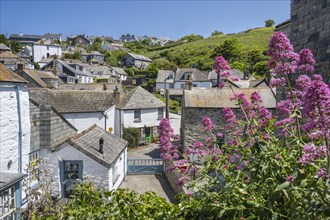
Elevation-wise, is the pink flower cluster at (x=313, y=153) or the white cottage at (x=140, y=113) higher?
the pink flower cluster at (x=313, y=153)

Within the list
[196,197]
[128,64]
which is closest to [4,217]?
[196,197]

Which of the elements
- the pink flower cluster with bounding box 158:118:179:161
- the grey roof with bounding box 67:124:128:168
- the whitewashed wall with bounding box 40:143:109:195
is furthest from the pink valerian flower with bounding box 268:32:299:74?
the whitewashed wall with bounding box 40:143:109:195

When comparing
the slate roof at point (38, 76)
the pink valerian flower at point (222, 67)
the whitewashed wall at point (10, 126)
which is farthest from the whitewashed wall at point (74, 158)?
the slate roof at point (38, 76)

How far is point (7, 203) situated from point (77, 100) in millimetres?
16381

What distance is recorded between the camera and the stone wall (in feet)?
19.9

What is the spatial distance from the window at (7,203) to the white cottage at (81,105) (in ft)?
47.9

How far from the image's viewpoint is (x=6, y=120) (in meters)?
10.5

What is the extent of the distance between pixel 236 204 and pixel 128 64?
93.0 meters

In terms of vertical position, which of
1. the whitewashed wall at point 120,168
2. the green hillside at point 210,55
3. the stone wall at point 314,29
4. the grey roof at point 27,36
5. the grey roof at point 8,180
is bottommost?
the whitewashed wall at point 120,168

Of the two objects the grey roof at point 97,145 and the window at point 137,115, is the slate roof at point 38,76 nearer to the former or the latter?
the window at point 137,115

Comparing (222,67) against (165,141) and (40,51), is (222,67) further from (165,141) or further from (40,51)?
(40,51)

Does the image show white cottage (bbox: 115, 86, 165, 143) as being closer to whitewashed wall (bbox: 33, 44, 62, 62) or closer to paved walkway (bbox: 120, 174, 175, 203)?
paved walkway (bbox: 120, 174, 175, 203)

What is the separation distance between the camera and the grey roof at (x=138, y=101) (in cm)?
2864

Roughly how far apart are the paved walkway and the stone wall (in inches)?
410
